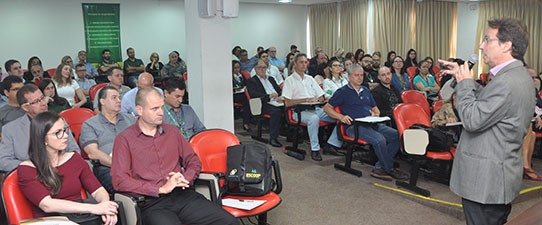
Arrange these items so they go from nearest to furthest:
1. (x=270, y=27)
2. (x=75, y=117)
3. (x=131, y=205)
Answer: (x=131, y=205) → (x=75, y=117) → (x=270, y=27)

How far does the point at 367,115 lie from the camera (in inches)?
194

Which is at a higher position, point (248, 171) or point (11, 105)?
point (11, 105)

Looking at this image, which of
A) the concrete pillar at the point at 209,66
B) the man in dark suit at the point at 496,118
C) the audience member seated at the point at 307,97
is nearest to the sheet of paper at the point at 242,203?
the man in dark suit at the point at 496,118

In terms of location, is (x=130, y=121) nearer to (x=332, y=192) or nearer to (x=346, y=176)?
(x=332, y=192)

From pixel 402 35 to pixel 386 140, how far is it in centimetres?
747

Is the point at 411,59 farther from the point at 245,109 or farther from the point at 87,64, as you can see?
the point at 87,64

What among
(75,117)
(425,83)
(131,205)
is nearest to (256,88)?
(425,83)

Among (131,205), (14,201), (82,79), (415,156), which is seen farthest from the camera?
(82,79)

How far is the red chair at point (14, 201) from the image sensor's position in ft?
7.00

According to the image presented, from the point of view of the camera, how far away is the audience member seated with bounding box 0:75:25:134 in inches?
142

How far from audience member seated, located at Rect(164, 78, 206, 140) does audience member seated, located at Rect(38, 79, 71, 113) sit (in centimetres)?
147

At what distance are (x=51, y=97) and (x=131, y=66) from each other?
5.89 m

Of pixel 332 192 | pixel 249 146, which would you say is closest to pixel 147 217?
pixel 249 146

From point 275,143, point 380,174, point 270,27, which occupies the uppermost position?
point 270,27
